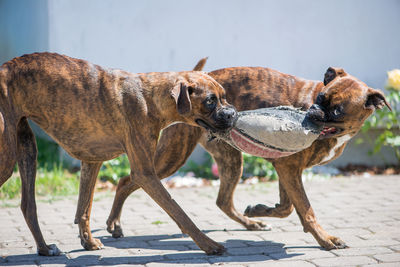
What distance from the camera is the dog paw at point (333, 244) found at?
5125 mm

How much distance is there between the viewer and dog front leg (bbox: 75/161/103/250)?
17.3ft

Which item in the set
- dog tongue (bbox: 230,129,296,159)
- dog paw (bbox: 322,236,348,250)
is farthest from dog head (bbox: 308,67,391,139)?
dog paw (bbox: 322,236,348,250)

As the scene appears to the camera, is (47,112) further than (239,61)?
No

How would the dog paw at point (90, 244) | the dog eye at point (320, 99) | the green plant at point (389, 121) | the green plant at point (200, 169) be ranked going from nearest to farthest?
the dog eye at point (320, 99) < the dog paw at point (90, 244) < the green plant at point (200, 169) < the green plant at point (389, 121)

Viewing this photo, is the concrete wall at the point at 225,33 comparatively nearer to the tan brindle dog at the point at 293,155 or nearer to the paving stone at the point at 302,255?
the tan brindle dog at the point at 293,155

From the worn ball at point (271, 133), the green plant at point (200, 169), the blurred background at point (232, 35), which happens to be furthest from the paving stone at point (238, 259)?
the blurred background at point (232, 35)

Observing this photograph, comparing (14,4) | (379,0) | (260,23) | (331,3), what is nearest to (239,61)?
(260,23)

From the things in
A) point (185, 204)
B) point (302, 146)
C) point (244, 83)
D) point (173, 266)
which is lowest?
point (185, 204)

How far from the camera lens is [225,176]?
6.27m

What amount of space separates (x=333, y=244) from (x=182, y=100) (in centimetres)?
190

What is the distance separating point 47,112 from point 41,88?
0.21 metres

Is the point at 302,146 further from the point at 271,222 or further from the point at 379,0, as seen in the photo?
the point at 379,0

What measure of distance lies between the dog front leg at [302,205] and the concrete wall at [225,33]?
4.64m

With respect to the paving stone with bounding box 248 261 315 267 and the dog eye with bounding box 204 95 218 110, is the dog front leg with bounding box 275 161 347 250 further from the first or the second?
the dog eye with bounding box 204 95 218 110
